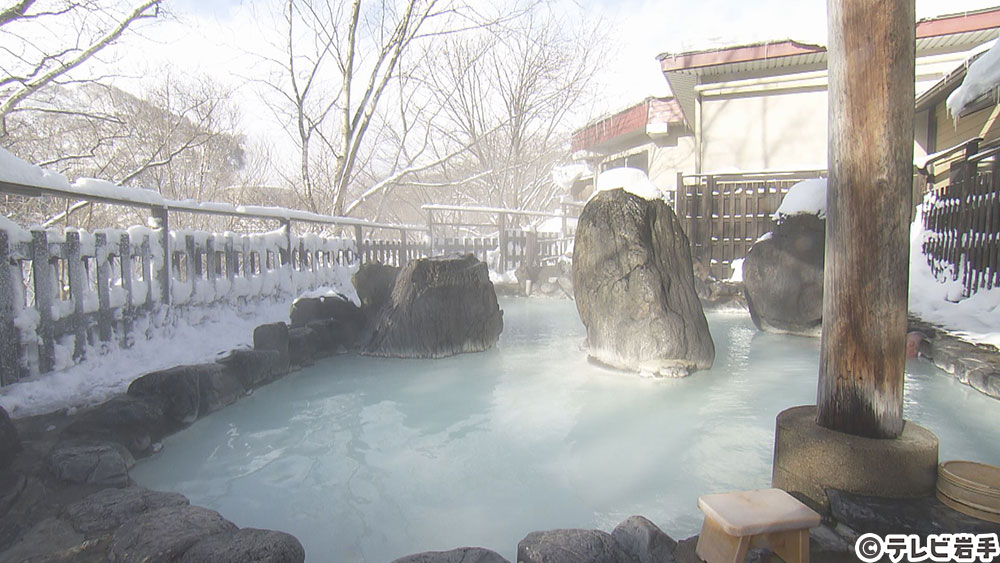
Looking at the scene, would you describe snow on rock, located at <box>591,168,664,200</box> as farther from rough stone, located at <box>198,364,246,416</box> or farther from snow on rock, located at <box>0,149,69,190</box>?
snow on rock, located at <box>0,149,69,190</box>

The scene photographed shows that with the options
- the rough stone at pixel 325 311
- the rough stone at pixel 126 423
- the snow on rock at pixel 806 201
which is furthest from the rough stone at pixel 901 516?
the snow on rock at pixel 806 201

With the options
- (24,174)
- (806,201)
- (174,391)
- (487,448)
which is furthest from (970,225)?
(24,174)

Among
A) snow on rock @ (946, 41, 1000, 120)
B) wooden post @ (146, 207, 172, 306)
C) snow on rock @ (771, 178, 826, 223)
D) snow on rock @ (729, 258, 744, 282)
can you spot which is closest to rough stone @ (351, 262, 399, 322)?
wooden post @ (146, 207, 172, 306)

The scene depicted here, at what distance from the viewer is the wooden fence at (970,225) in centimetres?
604

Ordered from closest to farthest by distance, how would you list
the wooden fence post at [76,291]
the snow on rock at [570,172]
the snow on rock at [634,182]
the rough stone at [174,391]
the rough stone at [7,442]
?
the rough stone at [7,442]
the rough stone at [174,391]
the wooden fence post at [76,291]
the snow on rock at [634,182]
the snow on rock at [570,172]

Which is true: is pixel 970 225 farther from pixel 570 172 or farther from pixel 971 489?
pixel 570 172

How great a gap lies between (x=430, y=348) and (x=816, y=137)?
36.3ft

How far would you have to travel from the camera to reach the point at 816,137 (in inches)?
471

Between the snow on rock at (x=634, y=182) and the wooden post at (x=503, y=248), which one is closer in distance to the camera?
the snow on rock at (x=634, y=182)

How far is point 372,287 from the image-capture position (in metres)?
6.72

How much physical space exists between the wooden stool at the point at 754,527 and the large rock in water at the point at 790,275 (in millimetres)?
6061

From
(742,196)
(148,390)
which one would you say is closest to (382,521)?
(148,390)

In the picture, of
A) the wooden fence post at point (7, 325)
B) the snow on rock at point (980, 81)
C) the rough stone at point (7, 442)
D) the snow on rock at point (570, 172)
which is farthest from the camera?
the snow on rock at point (570, 172)

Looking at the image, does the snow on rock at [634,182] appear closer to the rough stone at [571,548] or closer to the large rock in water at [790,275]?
the large rock in water at [790,275]
